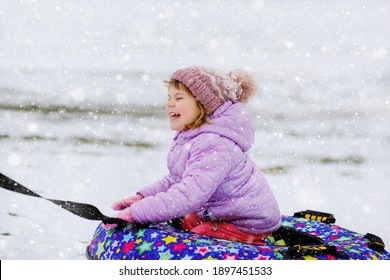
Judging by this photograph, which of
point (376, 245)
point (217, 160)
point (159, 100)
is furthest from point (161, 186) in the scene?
point (159, 100)

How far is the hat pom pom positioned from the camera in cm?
274

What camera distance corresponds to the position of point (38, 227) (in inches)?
144

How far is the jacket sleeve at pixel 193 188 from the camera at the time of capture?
7.85 ft

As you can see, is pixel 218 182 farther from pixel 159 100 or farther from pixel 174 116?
pixel 159 100

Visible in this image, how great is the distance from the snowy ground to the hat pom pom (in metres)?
0.14

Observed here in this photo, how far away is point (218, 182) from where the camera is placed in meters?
2.46

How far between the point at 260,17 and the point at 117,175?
10.2 m

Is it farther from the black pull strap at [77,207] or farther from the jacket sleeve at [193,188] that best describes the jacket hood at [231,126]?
the black pull strap at [77,207]

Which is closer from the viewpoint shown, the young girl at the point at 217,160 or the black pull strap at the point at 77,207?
the black pull strap at the point at 77,207

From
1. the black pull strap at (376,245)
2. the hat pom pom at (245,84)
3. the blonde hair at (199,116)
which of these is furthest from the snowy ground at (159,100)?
the black pull strap at (376,245)

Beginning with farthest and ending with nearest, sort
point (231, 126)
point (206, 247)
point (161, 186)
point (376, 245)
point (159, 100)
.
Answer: point (159, 100) < point (161, 186) < point (376, 245) < point (231, 126) < point (206, 247)

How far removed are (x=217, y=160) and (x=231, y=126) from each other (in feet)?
0.66

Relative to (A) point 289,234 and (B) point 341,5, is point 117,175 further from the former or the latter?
(B) point 341,5

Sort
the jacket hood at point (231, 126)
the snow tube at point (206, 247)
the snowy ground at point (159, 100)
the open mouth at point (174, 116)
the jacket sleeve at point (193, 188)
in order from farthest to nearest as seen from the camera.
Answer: the snowy ground at point (159, 100) < the open mouth at point (174, 116) < the jacket hood at point (231, 126) < the jacket sleeve at point (193, 188) < the snow tube at point (206, 247)
